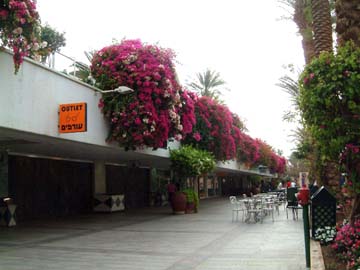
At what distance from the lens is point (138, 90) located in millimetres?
15016

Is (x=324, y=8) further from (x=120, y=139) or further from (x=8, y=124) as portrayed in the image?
(x=8, y=124)

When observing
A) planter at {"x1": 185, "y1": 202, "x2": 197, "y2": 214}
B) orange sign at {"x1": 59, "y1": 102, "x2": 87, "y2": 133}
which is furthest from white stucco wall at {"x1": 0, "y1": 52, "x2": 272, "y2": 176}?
planter at {"x1": 185, "y1": 202, "x2": 197, "y2": 214}

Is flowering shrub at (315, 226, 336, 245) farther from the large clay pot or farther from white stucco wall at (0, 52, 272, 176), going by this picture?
the large clay pot

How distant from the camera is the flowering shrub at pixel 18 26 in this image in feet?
29.7

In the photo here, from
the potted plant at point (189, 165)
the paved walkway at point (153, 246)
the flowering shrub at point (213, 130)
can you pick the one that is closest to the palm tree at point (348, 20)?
the paved walkway at point (153, 246)

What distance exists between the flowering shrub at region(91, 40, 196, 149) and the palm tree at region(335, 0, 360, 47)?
7.40m

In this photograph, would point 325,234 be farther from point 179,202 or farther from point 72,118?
point 179,202

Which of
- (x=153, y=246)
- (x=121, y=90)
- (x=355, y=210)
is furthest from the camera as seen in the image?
(x=121, y=90)

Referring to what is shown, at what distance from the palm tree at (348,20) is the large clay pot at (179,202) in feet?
42.9

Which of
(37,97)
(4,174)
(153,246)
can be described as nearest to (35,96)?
(37,97)

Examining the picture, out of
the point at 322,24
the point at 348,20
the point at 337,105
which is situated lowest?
the point at 337,105

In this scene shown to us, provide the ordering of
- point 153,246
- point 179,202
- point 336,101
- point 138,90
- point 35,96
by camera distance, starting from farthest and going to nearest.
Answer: point 179,202, point 138,90, point 35,96, point 153,246, point 336,101

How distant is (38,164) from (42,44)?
29.4 feet

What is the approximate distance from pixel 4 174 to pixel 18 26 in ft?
28.0
